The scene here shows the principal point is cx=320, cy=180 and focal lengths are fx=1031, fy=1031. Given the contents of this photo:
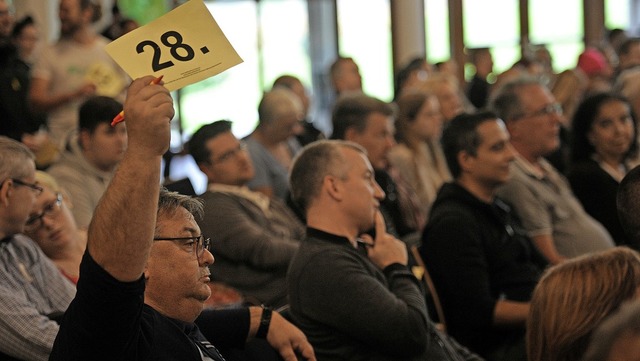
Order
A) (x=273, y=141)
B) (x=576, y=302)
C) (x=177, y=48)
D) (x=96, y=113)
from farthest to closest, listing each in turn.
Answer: (x=273, y=141)
(x=96, y=113)
(x=576, y=302)
(x=177, y=48)

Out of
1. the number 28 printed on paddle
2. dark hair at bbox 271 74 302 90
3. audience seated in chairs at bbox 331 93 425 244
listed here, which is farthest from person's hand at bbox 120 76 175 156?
dark hair at bbox 271 74 302 90

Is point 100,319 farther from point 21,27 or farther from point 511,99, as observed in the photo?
point 21,27

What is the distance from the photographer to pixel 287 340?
112 inches

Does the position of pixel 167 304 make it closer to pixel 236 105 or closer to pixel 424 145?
pixel 424 145

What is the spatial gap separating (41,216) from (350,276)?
105cm

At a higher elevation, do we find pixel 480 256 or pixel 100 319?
pixel 100 319

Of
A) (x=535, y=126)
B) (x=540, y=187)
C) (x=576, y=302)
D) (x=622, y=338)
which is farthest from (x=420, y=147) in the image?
(x=622, y=338)

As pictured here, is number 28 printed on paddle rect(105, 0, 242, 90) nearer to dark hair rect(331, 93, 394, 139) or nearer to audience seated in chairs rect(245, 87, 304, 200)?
dark hair rect(331, 93, 394, 139)

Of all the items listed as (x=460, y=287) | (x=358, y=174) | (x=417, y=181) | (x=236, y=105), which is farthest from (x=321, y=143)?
(x=236, y=105)

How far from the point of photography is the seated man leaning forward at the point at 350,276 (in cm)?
305

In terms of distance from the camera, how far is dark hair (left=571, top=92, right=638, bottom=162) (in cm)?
522

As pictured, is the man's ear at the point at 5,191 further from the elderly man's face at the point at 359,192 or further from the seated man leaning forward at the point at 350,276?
the elderly man's face at the point at 359,192

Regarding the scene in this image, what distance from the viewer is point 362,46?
16547 millimetres

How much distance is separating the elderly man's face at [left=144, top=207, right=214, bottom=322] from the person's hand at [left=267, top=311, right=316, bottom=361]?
45 cm
